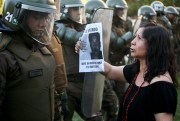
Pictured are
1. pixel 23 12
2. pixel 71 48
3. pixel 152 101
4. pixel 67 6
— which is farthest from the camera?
pixel 67 6

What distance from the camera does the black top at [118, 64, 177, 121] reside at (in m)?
2.62

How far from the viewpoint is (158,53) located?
2.76 meters

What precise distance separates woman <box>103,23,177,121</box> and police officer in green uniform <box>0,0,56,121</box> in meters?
0.59

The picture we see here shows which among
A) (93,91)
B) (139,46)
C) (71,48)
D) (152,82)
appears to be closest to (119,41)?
(71,48)

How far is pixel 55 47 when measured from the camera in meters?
3.77

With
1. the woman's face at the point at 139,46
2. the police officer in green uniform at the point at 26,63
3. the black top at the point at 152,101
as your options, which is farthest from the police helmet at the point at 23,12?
the black top at the point at 152,101

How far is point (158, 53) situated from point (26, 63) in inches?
35.2

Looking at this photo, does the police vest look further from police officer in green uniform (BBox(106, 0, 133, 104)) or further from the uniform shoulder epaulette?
police officer in green uniform (BBox(106, 0, 133, 104))

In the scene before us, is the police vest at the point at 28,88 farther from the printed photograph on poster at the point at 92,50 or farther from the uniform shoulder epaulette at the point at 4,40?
the printed photograph on poster at the point at 92,50

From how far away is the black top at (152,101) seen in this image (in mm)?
2615

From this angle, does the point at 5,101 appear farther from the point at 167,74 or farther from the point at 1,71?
the point at 167,74

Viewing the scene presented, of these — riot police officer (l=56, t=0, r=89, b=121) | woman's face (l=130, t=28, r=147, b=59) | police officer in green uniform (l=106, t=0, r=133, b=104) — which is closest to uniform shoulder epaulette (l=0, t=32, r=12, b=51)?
woman's face (l=130, t=28, r=147, b=59)

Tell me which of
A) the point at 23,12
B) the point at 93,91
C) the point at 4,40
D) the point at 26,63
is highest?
the point at 23,12

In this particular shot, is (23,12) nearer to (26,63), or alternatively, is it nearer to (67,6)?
(26,63)
